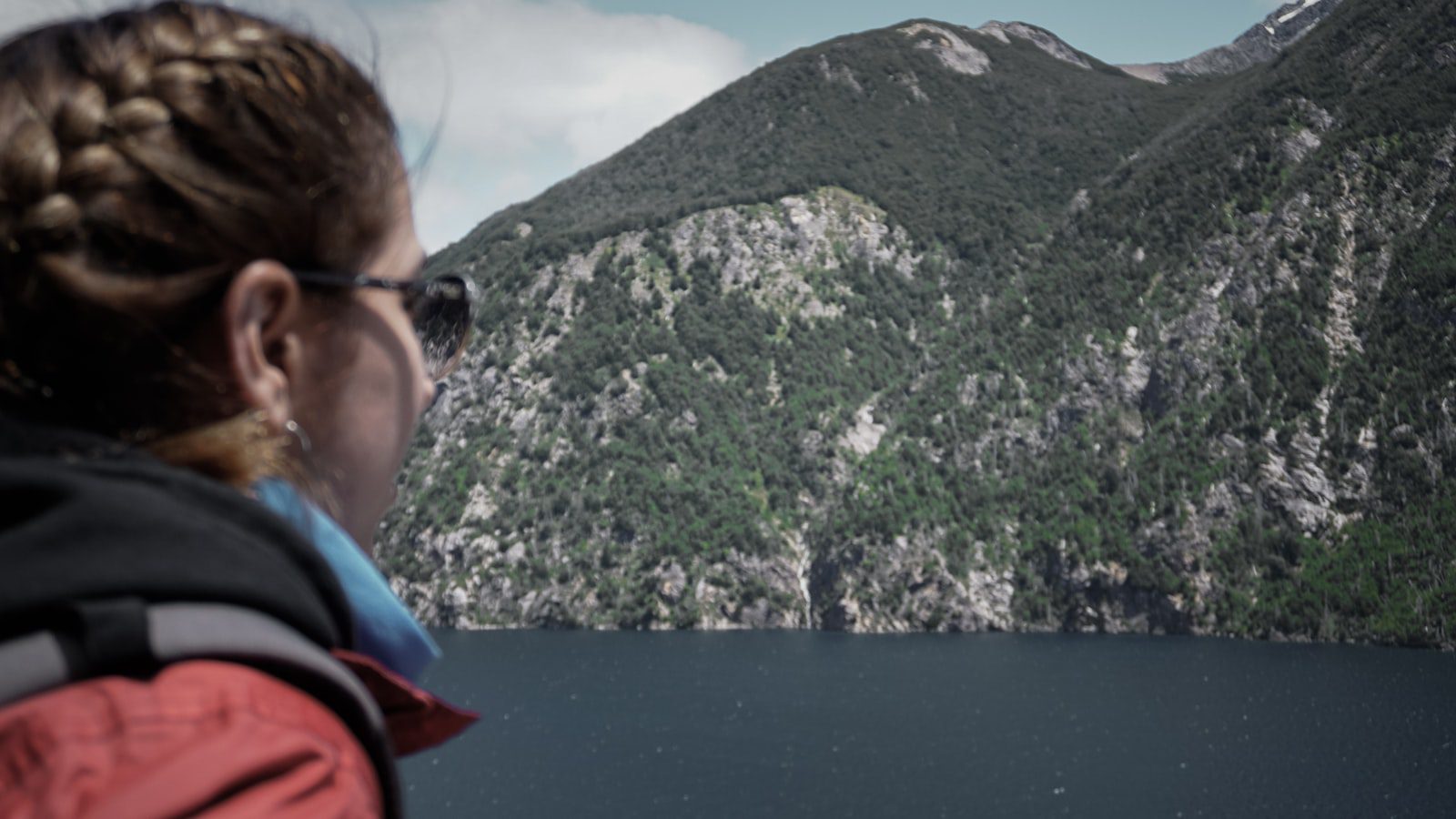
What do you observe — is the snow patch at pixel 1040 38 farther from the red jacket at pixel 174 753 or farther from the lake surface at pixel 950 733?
the red jacket at pixel 174 753

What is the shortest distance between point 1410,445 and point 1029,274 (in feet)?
144

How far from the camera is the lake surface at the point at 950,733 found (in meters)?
44.9

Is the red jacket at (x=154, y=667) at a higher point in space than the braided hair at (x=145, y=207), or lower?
lower

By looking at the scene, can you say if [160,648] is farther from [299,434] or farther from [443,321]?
[443,321]

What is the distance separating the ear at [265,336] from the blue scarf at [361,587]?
0.07 meters

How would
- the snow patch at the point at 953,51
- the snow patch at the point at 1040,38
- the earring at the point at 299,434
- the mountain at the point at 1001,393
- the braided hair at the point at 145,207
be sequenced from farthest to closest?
the snow patch at the point at 1040,38
the snow patch at the point at 953,51
the mountain at the point at 1001,393
the earring at the point at 299,434
the braided hair at the point at 145,207

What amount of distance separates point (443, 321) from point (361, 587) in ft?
1.61

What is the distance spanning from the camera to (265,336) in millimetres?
943

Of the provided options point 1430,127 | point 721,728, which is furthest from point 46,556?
point 1430,127

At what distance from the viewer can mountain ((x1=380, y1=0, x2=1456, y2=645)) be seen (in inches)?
3637

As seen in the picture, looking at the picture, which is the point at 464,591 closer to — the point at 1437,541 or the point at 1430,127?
the point at 1437,541

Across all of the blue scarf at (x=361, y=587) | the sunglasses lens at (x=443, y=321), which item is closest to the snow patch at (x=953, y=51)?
the sunglasses lens at (x=443, y=321)

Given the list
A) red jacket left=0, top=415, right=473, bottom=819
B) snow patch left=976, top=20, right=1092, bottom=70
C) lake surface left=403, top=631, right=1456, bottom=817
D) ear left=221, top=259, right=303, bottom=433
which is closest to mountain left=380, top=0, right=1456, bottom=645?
lake surface left=403, top=631, right=1456, bottom=817

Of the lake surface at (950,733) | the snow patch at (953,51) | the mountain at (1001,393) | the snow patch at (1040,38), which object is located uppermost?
the snow patch at (1040,38)
